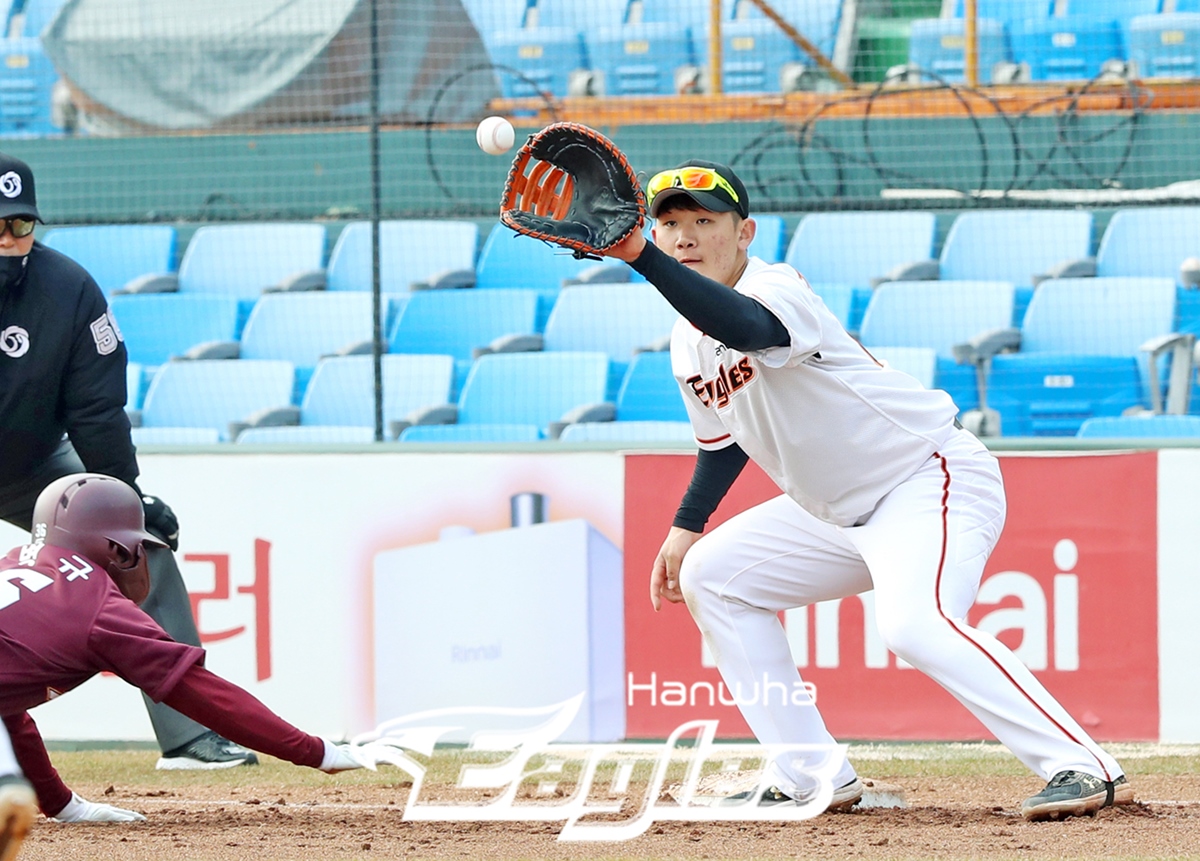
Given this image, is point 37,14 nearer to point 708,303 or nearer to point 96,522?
point 96,522

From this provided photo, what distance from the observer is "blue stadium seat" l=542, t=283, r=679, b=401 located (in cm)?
790

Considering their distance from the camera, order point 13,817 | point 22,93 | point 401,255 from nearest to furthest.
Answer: point 13,817, point 401,255, point 22,93

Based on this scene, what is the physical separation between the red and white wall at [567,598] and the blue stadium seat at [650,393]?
4.12ft

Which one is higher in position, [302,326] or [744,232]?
[744,232]

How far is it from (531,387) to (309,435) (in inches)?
40.6

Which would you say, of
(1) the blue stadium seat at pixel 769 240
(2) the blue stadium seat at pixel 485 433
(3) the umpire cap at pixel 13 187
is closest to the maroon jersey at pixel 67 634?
(3) the umpire cap at pixel 13 187

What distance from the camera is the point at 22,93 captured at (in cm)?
991

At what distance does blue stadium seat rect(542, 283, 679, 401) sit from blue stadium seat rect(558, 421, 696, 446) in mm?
1247

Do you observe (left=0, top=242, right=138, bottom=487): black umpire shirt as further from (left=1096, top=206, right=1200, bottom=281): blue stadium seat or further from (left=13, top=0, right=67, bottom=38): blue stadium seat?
(left=13, top=0, right=67, bottom=38): blue stadium seat

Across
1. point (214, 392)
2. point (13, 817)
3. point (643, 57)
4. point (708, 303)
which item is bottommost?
point (13, 817)

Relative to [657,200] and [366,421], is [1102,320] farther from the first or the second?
[657,200]

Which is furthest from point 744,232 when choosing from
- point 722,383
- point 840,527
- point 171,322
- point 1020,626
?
point 171,322

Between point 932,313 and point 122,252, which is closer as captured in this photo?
point 932,313

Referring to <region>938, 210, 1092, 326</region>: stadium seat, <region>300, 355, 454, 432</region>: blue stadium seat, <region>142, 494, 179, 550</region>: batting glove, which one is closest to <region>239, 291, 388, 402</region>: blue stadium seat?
<region>300, 355, 454, 432</region>: blue stadium seat
